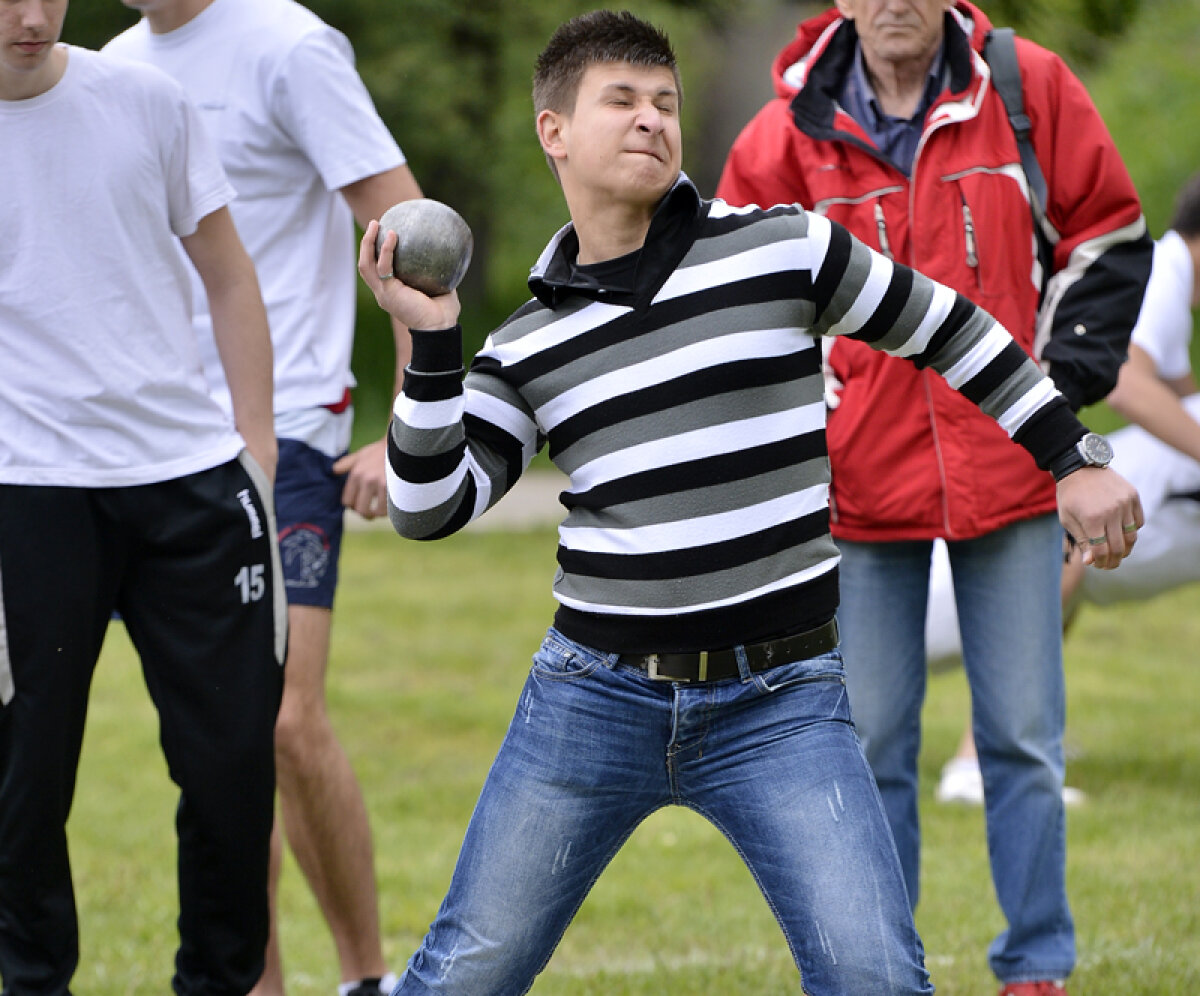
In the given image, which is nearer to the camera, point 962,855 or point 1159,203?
point 962,855

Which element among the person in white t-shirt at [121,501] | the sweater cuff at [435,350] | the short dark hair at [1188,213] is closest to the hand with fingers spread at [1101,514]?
the sweater cuff at [435,350]

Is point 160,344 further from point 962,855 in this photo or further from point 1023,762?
point 962,855

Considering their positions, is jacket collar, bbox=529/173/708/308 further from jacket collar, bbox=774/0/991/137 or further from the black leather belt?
jacket collar, bbox=774/0/991/137

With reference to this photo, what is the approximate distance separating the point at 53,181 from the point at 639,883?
319 centimetres

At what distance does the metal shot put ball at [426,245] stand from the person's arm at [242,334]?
1.00 m

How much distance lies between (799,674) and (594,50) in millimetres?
1147

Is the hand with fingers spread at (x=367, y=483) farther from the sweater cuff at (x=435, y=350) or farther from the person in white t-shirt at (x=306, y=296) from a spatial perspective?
the sweater cuff at (x=435, y=350)

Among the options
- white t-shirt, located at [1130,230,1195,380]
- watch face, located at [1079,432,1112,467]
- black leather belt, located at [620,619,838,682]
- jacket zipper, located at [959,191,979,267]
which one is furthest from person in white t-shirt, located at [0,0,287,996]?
white t-shirt, located at [1130,230,1195,380]

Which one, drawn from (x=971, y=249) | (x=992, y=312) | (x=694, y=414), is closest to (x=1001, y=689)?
(x=992, y=312)

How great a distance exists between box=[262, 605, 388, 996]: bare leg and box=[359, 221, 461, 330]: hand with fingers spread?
1489mm

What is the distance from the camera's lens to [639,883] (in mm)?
5609

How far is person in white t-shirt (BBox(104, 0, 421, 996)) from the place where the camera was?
4.02 m

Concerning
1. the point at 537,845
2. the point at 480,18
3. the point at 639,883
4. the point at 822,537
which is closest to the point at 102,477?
the point at 537,845

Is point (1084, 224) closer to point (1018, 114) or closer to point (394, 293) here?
point (1018, 114)
